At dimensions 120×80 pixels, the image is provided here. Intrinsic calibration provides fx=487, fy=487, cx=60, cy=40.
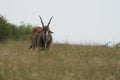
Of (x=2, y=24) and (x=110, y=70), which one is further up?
(x=2, y=24)

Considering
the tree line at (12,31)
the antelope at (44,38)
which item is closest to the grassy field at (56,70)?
the antelope at (44,38)

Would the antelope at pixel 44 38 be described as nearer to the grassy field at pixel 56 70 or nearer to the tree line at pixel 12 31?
the grassy field at pixel 56 70

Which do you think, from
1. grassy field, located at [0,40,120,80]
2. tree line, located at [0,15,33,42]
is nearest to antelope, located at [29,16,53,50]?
grassy field, located at [0,40,120,80]

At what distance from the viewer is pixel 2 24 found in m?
29.8

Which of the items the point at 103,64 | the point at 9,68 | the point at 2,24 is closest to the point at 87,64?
the point at 103,64

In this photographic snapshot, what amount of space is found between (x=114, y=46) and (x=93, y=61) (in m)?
8.99

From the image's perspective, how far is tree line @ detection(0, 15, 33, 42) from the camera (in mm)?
29656

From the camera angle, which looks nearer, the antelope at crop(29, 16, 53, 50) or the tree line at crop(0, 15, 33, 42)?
the antelope at crop(29, 16, 53, 50)

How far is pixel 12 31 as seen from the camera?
32.1m

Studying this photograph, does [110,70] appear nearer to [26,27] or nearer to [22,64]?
[22,64]

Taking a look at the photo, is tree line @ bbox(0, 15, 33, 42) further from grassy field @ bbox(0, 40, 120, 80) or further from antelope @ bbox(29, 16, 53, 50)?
grassy field @ bbox(0, 40, 120, 80)

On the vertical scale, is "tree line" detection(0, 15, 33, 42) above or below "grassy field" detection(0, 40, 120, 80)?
above

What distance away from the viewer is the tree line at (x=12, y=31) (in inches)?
1168

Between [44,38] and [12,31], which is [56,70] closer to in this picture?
[44,38]
